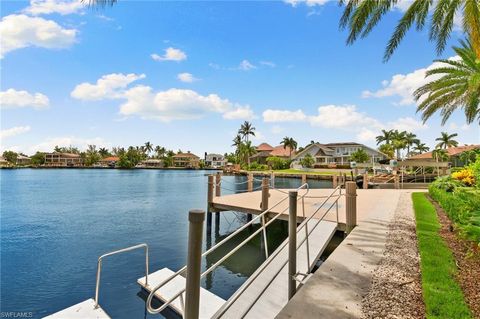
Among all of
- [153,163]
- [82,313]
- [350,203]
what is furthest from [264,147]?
[82,313]

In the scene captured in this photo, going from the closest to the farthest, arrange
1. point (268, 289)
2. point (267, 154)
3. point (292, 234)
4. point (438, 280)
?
point (292, 234)
point (438, 280)
point (268, 289)
point (267, 154)

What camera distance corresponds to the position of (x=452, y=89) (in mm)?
16547

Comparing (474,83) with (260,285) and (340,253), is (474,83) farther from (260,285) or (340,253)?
(260,285)

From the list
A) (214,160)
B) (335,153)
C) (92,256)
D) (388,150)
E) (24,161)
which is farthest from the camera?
(214,160)

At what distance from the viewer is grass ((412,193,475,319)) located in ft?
11.7

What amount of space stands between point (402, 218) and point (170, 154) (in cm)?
13058

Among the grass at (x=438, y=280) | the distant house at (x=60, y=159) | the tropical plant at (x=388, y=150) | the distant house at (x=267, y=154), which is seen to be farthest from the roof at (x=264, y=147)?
the grass at (x=438, y=280)

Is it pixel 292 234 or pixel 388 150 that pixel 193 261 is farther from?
pixel 388 150

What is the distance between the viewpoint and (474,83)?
1038 centimetres

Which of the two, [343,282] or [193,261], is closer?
[193,261]

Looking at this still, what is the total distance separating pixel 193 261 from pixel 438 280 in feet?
14.1

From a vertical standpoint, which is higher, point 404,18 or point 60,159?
point 404,18

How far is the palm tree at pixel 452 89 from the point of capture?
575 inches

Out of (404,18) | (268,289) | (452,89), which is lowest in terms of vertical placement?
(268,289)
